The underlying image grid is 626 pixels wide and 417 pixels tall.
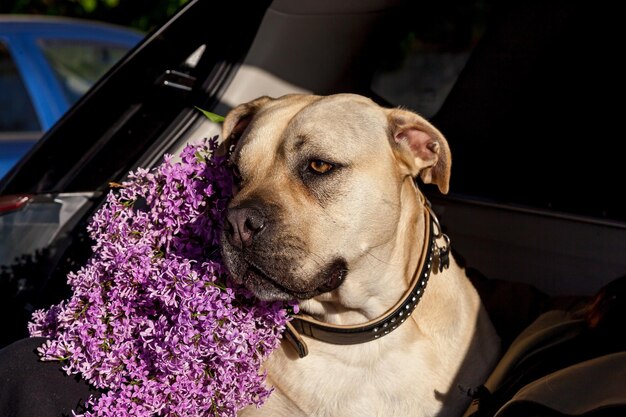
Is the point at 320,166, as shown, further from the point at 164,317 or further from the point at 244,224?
the point at 164,317

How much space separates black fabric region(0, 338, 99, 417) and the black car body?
0.70 metres

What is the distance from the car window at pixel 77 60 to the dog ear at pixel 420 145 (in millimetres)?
3984

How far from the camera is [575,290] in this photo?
3246 millimetres

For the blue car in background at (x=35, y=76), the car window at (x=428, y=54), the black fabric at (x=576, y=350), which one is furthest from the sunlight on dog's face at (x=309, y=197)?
the blue car in background at (x=35, y=76)

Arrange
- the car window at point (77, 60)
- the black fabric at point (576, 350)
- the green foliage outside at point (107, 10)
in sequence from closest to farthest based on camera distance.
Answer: the black fabric at point (576, 350), the car window at point (77, 60), the green foliage outside at point (107, 10)

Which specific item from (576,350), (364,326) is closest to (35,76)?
(364,326)

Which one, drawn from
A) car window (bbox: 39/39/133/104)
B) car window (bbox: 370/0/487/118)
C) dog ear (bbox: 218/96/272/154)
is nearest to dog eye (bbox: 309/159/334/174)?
dog ear (bbox: 218/96/272/154)

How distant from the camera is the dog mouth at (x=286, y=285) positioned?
235 centimetres

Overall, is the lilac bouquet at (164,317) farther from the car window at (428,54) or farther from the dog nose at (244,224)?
the car window at (428,54)

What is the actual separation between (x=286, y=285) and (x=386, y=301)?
18.5 inches

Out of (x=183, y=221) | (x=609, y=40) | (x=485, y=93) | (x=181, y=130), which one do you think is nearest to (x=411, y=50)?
(x=485, y=93)

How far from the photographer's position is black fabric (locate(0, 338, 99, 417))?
2236mm

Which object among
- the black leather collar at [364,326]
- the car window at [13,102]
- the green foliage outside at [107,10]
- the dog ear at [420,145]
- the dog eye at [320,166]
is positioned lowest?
the green foliage outside at [107,10]

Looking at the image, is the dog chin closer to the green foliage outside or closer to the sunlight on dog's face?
the sunlight on dog's face
